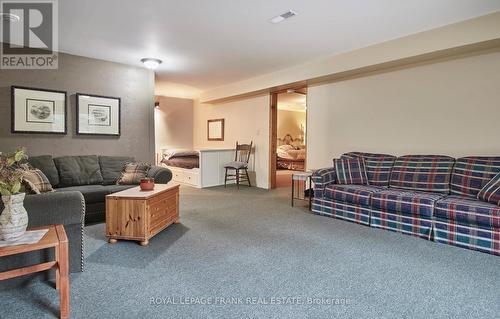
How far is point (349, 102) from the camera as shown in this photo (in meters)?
4.70

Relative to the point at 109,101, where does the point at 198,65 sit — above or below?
above

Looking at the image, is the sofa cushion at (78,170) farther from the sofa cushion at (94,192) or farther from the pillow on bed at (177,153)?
the pillow on bed at (177,153)

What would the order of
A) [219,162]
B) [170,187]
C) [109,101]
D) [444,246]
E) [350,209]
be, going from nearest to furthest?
[444,246] → [170,187] → [350,209] → [109,101] → [219,162]

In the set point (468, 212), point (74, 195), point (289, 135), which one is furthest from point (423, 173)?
point (289, 135)

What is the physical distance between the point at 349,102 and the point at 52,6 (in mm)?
4081

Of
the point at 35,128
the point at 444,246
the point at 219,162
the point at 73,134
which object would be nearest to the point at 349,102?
the point at 444,246

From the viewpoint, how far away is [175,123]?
8.47 m

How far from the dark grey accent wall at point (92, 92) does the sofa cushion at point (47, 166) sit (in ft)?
1.31

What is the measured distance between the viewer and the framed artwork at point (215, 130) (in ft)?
24.5

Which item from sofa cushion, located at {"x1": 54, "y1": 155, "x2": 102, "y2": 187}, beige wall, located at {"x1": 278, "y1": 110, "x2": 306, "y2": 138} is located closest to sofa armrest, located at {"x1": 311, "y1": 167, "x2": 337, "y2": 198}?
sofa cushion, located at {"x1": 54, "y1": 155, "x2": 102, "y2": 187}

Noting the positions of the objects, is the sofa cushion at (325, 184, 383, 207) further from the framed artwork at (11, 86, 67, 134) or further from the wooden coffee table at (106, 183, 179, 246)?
the framed artwork at (11, 86, 67, 134)

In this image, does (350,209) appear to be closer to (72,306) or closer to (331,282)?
(331,282)

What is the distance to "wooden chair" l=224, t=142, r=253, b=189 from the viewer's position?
622 cm

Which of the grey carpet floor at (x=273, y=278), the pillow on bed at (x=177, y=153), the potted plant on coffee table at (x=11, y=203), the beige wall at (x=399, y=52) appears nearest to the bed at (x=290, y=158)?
the pillow on bed at (x=177, y=153)
